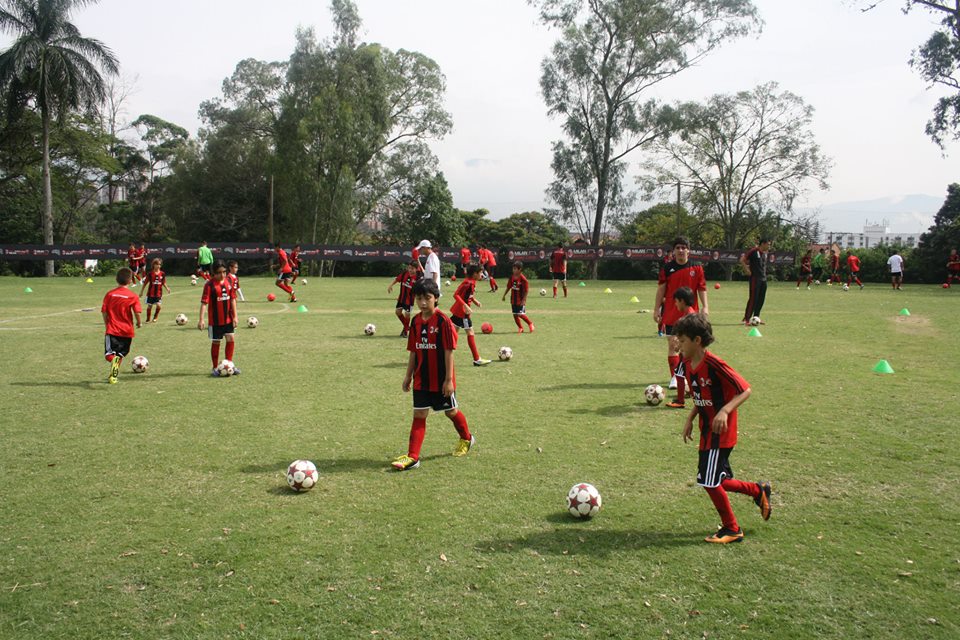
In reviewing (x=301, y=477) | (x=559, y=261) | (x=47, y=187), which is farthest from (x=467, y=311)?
(x=47, y=187)

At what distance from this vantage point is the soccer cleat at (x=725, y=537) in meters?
5.02

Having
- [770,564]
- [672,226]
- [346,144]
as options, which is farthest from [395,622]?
[672,226]

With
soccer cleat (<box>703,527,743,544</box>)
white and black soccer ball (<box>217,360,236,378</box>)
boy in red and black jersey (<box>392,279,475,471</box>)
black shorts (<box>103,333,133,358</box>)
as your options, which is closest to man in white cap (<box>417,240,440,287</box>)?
white and black soccer ball (<box>217,360,236,378</box>)

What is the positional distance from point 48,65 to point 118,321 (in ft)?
122

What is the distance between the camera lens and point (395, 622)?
4.01 meters

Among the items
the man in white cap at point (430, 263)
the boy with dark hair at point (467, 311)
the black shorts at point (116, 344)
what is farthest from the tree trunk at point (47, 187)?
the boy with dark hair at point (467, 311)

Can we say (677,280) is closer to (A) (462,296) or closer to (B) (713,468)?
(A) (462,296)

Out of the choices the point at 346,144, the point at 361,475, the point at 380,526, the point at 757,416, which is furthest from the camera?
the point at 346,144

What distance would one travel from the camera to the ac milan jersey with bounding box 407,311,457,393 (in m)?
6.77

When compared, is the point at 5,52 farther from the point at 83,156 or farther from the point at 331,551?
the point at 331,551

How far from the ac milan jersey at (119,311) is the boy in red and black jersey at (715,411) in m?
8.83

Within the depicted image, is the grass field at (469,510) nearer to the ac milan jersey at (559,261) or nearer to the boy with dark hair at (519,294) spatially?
the boy with dark hair at (519,294)

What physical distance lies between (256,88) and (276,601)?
54374mm

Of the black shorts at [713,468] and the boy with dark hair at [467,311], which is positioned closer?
the black shorts at [713,468]
